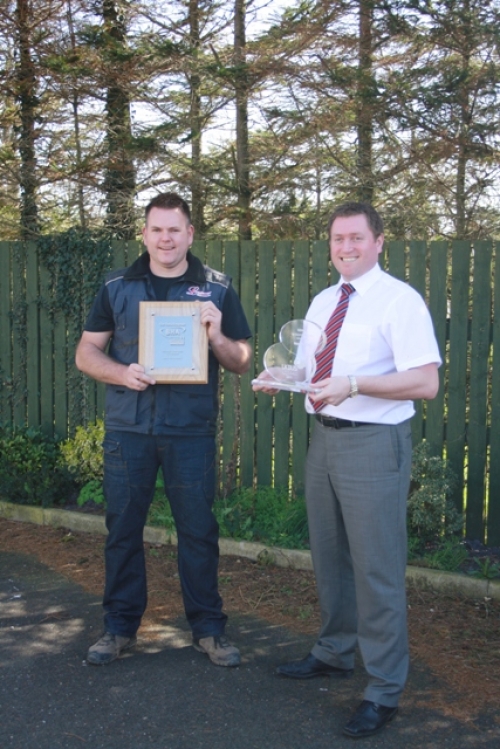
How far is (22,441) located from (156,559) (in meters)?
2.14

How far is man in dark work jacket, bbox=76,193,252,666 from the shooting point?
3.97 m

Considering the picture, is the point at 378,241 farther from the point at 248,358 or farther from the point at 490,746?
the point at 490,746

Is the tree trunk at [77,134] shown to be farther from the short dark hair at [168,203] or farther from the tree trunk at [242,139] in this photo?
the short dark hair at [168,203]

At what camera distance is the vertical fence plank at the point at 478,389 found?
5.68m

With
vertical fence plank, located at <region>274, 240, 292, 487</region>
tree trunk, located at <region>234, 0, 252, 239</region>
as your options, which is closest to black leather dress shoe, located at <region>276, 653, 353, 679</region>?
vertical fence plank, located at <region>274, 240, 292, 487</region>

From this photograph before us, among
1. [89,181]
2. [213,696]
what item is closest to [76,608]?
[213,696]

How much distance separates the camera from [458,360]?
580 centimetres

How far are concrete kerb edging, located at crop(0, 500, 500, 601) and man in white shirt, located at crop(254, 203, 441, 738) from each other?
1.72 meters

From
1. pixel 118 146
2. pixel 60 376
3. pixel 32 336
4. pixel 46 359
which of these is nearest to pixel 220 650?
pixel 60 376

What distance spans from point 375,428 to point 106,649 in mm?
1830

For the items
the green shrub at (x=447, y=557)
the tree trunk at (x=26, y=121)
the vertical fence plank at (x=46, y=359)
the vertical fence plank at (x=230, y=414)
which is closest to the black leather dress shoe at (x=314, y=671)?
the green shrub at (x=447, y=557)

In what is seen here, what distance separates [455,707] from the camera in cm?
364

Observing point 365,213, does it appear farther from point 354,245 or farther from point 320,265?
point 320,265

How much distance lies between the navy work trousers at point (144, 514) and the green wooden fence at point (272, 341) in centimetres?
235
